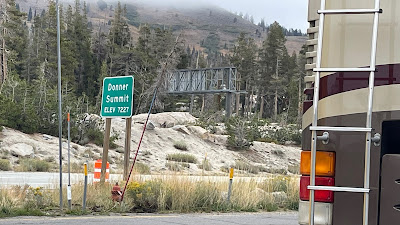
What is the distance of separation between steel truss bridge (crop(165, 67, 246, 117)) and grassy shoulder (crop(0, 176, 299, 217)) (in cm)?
3607

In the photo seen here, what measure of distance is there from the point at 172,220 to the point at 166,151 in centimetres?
2907

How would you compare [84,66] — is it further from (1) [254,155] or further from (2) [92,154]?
(2) [92,154]

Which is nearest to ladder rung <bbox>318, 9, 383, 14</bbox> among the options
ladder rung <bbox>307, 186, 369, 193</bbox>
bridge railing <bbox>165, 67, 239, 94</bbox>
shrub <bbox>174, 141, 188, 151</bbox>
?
ladder rung <bbox>307, 186, 369, 193</bbox>

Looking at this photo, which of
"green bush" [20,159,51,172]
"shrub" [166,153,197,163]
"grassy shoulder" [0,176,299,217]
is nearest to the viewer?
"grassy shoulder" [0,176,299,217]

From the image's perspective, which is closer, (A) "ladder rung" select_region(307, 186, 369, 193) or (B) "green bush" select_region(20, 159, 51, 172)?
(A) "ladder rung" select_region(307, 186, 369, 193)

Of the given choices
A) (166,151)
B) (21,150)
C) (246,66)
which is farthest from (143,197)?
(246,66)

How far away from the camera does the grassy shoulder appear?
1212 centimetres

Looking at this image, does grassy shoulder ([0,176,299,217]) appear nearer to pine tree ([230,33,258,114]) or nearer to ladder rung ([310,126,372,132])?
ladder rung ([310,126,372,132])

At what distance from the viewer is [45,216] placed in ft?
37.5

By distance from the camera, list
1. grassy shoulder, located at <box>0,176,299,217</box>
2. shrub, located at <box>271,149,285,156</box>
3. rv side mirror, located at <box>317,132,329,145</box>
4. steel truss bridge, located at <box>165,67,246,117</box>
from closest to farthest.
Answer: rv side mirror, located at <box>317,132,329,145</box> → grassy shoulder, located at <box>0,176,299,217</box> → shrub, located at <box>271,149,285,156</box> → steel truss bridge, located at <box>165,67,246,117</box>

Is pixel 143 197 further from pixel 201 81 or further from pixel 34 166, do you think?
pixel 201 81

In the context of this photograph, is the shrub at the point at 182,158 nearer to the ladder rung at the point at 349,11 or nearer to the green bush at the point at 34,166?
the green bush at the point at 34,166

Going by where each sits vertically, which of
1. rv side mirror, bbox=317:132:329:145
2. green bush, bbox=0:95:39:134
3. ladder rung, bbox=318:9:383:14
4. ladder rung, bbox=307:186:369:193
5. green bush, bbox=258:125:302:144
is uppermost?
ladder rung, bbox=318:9:383:14

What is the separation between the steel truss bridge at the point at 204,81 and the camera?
174 ft
